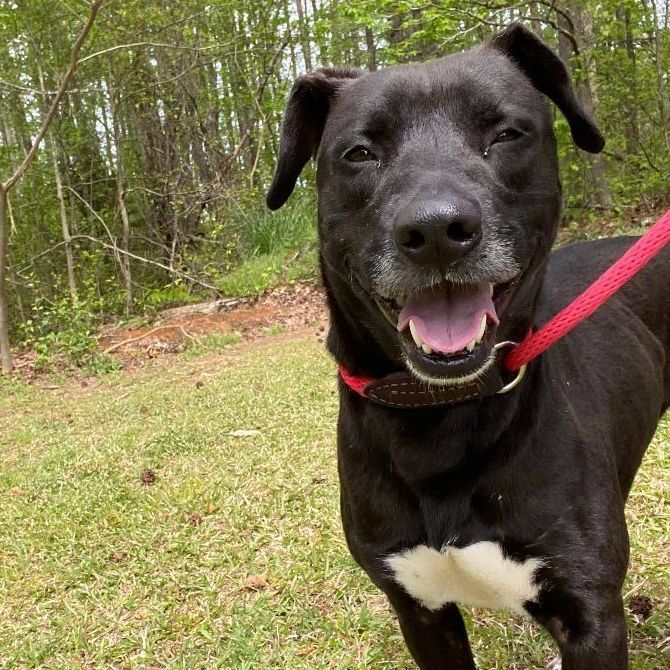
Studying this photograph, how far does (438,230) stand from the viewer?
153cm

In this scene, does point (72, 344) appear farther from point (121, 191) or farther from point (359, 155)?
point (359, 155)

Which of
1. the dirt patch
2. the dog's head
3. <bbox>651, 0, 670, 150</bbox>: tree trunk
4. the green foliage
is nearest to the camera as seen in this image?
the dog's head

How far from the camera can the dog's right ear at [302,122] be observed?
2252 millimetres

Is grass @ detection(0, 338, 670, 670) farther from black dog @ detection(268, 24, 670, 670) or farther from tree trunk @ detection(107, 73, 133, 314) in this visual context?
tree trunk @ detection(107, 73, 133, 314)

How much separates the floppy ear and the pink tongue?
2.45 ft

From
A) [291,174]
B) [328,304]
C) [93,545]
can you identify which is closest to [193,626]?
[93,545]

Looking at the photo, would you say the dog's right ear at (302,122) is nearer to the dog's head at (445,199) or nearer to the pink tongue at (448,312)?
the dog's head at (445,199)

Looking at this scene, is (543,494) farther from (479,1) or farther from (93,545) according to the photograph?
(479,1)

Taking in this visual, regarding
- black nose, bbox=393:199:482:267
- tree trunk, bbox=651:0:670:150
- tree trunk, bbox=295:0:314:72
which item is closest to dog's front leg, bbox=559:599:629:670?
black nose, bbox=393:199:482:267

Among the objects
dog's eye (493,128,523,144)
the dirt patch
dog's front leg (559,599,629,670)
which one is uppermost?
dog's eye (493,128,523,144)

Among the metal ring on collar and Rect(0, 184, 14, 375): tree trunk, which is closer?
the metal ring on collar

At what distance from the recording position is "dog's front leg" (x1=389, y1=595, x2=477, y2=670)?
213cm

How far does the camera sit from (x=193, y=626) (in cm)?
297

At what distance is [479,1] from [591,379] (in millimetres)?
10324
